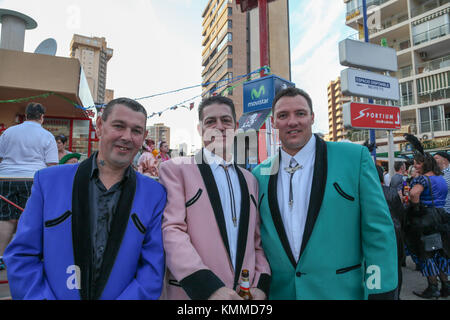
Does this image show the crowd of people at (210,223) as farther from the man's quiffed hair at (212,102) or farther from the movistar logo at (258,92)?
the movistar logo at (258,92)

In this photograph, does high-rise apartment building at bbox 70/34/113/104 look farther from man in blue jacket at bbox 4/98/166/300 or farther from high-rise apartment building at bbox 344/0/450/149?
man in blue jacket at bbox 4/98/166/300

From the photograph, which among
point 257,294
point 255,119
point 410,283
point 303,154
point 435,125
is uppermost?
point 435,125

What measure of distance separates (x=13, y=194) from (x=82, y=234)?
2632 millimetres

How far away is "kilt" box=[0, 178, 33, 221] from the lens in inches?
132

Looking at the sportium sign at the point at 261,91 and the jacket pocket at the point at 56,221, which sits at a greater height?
the sportium sign at the point at 261,91

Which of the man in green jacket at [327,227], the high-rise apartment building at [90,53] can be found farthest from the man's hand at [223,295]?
the high-rise apartment building at [90,53]

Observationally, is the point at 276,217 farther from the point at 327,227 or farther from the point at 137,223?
the point at 137,223

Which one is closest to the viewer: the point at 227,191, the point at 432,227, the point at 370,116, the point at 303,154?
the point at 227,191

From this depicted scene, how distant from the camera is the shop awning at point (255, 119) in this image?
31.9ft

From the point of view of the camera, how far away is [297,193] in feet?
6.23

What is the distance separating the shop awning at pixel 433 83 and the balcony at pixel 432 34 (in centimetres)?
353

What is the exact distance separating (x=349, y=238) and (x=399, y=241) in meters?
2.59

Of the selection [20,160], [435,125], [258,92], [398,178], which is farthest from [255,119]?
[435,125]
